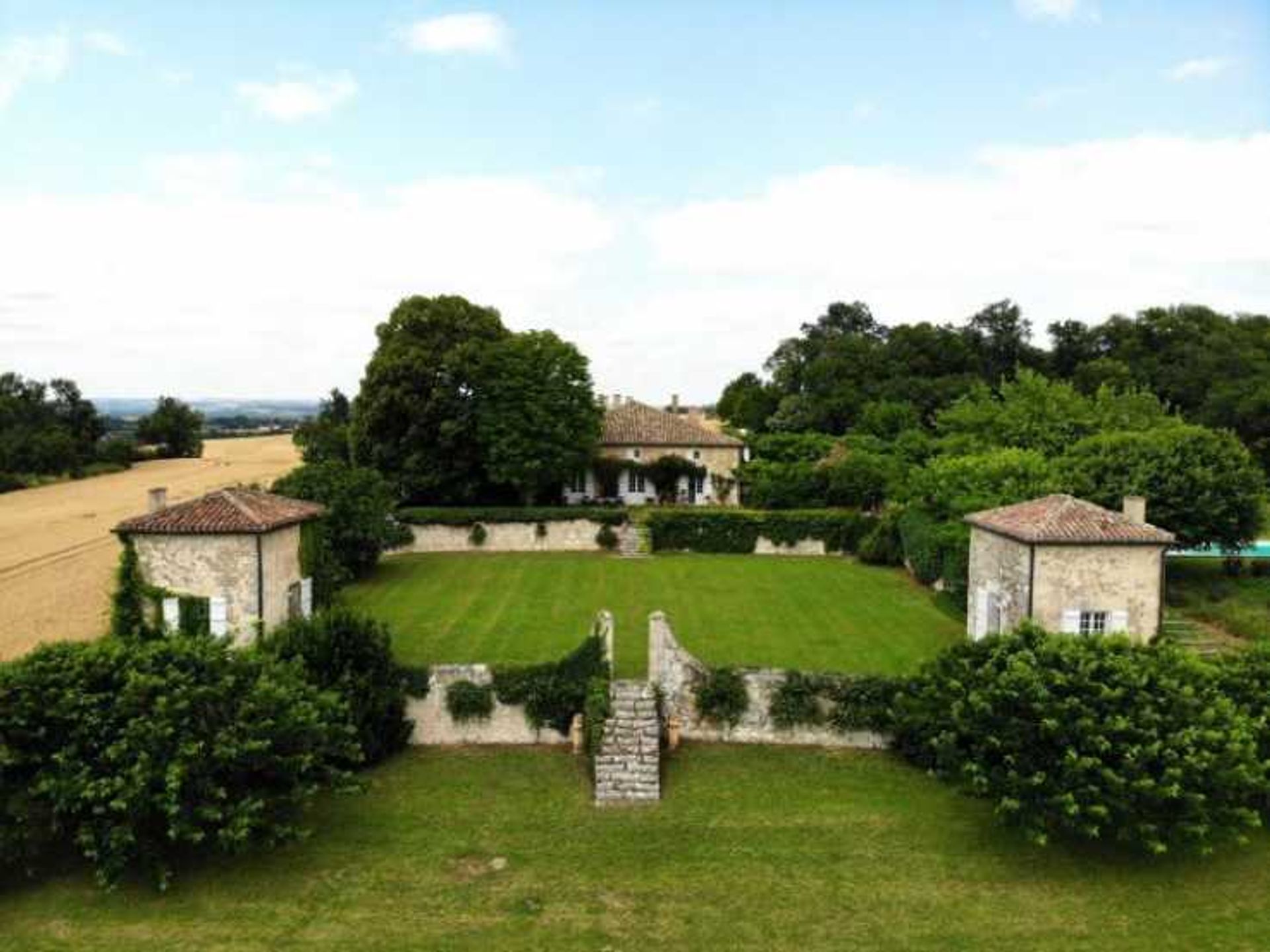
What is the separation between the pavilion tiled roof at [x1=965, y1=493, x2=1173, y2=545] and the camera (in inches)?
917

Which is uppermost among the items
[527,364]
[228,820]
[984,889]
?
[527,364]

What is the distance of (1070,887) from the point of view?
16.4 metres

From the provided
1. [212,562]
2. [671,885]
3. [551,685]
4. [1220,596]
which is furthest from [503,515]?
[671,885]

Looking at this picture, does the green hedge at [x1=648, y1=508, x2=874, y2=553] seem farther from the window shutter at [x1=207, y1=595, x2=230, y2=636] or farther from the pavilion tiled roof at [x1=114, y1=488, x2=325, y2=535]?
the window shutter at [x1=207, y1=595, x2=230, y2=636]

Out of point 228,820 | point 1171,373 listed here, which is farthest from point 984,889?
point 1171,373

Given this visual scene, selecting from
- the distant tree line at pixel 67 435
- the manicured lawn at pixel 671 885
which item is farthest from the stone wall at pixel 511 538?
the distant tree line at pixel 67 435

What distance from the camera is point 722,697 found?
22.2 meters

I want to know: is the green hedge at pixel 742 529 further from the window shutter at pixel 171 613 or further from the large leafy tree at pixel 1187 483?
the window shutter at pixel 171 613

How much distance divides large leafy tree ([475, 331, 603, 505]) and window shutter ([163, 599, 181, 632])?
25.0m

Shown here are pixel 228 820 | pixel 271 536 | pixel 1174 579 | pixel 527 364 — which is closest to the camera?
pixel 228 820

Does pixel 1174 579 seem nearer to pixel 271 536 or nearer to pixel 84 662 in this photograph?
pixel 271 536

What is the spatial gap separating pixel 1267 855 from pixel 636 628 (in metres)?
17.3

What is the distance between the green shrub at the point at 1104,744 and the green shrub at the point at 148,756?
11.3m

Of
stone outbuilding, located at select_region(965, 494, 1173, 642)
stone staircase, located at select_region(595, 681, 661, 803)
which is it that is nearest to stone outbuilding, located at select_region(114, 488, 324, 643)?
stone staircase, located at select_region(595, 681, 661, 803)
